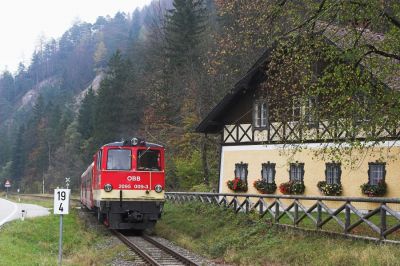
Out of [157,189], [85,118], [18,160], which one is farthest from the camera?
[18,160]

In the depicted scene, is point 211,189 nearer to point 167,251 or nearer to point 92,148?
point 167,251

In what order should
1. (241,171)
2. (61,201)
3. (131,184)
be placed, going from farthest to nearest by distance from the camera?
(241,171) → (131,184) → (61,201)

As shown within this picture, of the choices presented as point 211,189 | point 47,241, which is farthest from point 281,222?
point 211,189

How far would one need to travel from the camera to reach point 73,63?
15088 cm

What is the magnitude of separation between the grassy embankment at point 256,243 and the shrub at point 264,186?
10.7 feet

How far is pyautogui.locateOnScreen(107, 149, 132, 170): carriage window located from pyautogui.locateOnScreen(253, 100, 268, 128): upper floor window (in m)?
8.05

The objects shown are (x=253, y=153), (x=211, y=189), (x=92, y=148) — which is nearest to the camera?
(x=253, y=153)

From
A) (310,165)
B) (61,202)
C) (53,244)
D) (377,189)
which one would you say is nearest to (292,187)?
(310,165)

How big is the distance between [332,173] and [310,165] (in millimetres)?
1059

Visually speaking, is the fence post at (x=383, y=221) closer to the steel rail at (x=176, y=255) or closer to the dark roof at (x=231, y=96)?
the steel rail at (x=176, y=255)

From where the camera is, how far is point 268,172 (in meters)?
25.3

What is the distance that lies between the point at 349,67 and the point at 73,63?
5681 inches

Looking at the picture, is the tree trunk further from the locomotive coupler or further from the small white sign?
the small white sign

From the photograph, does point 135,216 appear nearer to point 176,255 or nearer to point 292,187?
point 176,255
